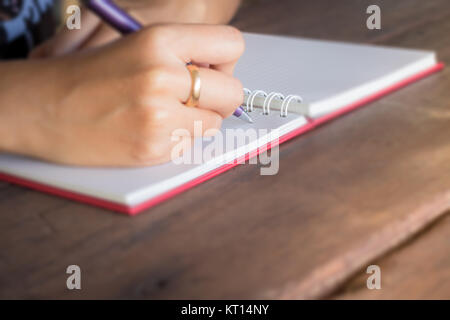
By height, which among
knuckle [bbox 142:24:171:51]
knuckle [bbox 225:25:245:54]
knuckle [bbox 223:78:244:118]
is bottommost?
knuckle [bbox 223:78:244:118]

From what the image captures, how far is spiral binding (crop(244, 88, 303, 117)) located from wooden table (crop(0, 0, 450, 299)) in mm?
45

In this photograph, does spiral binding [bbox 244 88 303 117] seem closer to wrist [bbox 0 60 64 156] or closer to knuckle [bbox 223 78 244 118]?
knuckle [bbox 223 78 244 118]

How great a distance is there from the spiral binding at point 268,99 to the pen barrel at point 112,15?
156mm

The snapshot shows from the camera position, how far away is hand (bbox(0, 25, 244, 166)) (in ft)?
2.10

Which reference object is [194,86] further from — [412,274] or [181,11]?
[181,11]

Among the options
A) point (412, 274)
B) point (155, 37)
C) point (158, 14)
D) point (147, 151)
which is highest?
point (158, 14)

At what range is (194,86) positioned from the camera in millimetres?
675

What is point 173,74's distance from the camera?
64 cm

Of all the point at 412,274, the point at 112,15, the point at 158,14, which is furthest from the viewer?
the point at 158,14

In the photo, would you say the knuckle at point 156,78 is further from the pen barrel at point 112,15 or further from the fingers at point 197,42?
the pen barrel at point 112,15

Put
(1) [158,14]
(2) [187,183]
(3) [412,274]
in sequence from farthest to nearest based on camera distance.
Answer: (1) [158,14]
(2) [187,183]
(3) [412,274]

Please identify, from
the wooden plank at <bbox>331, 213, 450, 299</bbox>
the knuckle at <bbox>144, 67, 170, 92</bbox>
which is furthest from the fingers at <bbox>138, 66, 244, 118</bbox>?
the wooden plank at <bbox>331, 213, 450, 299</bbox>

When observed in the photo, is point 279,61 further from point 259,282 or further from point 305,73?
point 259,282

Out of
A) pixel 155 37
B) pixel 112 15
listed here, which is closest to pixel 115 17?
pixel 112 15
